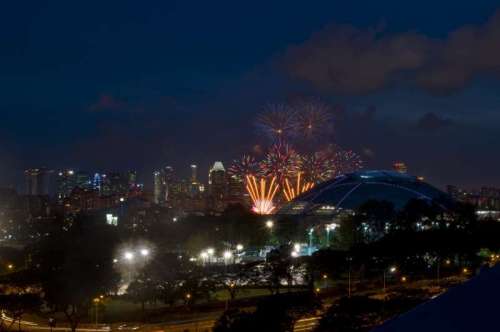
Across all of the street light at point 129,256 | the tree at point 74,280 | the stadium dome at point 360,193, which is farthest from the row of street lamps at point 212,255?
the tree at point 74,280

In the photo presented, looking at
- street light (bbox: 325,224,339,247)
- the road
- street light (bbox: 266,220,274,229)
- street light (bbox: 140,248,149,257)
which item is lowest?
the road

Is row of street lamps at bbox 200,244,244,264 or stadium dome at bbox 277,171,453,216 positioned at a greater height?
stadium dome at bbox 277,171,453,216

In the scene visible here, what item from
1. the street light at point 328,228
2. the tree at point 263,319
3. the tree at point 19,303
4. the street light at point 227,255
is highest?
the street light at point 328,228

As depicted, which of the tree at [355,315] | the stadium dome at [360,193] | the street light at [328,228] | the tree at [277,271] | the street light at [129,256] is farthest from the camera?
the stadium dome at [360,193]

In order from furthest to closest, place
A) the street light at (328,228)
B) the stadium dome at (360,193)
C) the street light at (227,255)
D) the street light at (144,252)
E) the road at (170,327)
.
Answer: the stadium dome at (360,193) → the street light at (328,228) → the street light at (227,255) → the street light at (144,252) → the road at (170,327)

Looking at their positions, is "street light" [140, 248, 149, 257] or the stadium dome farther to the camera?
the stadium dome

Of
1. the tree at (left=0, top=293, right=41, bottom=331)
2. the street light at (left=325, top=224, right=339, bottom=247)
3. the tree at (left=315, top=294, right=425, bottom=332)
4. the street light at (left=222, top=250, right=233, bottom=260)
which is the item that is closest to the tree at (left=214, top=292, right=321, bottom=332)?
the tree at (left=315, top=294, right=425, bottom=332)

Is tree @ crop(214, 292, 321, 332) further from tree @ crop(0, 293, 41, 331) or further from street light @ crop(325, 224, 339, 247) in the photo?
street light @ crop(325, 224, 339, 247)

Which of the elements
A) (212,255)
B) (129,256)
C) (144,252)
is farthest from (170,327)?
(212,255)

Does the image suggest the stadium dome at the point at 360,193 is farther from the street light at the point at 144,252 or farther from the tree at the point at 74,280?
the tree at the point at 74,280

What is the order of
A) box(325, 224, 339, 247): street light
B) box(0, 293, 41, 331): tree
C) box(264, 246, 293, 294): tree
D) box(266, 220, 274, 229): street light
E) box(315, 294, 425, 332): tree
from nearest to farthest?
box(315, 294, 425, 332): tree < box(0, 293, 41, 331): tree < box(264, 246, 293, 294): tree < box(266, 220, 274, 229): street light < box(325, 224, 339, 247): street light
